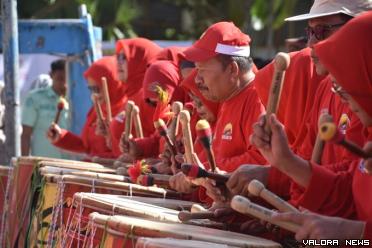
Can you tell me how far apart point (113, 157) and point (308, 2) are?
18080 millimetres

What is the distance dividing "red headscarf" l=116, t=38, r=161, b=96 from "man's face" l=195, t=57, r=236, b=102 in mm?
3031

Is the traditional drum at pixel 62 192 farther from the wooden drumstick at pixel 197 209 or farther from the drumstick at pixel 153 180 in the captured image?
the wooden drumstick at pixel 197 209

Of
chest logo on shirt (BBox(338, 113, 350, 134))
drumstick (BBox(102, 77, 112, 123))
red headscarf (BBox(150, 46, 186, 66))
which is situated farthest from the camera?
drumstick (BBox(102, 77, 112, 123))

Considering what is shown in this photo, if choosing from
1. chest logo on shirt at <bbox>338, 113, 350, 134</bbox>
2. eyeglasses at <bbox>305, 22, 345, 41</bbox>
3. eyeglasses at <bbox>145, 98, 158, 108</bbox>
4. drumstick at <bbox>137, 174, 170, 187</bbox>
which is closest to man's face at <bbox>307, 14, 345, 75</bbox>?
eyeglasses at <bbox>305, 22, 345, 41</bbox>

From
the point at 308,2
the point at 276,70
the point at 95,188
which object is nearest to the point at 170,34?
the point at 308,2

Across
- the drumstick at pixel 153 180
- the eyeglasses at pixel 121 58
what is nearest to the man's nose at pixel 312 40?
the drumstick at pixel 153 180

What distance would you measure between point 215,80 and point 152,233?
6.04 ft

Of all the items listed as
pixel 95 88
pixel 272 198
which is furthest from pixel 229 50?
pixel 95 88

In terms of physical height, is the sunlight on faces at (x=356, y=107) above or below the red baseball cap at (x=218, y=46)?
below

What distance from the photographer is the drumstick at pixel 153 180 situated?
18.8 ft

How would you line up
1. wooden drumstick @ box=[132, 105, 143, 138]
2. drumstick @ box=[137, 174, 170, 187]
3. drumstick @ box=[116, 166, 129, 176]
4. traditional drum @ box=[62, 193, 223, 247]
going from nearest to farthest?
traditional drum @ box=[62, 193, 223, 247] → drumstick @ box=[137, 174, 170, 187] → drumstick @ box=[116, 166, 129, 176] → wooden drumstick @ box=[132, 105, 143, 138]

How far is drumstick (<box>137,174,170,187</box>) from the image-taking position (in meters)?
5.74

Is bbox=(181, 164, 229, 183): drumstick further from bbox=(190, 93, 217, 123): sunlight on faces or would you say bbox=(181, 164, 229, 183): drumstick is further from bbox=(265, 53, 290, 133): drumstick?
bbox=(190, 93, 217, 123): sunlight on faces

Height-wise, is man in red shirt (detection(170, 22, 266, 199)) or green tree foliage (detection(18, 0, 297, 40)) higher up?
man in red shirt (detection(170, 22, 266, 199))
